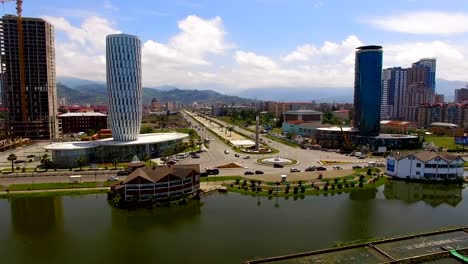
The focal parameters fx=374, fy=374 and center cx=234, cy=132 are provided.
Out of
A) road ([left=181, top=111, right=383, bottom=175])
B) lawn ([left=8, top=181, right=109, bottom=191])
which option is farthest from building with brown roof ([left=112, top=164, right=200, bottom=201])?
road ([left=181, top=111, right=383, bottom=175])

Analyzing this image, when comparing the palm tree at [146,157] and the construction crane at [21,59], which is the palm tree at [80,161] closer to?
Result: the palm tree at [146,157]

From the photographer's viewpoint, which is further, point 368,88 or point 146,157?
point 368,88

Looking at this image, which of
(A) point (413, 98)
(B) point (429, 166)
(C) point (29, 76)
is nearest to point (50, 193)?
(B) point (429, 166)

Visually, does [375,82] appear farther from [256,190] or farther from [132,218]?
[132,218]

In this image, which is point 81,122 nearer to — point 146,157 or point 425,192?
point 146,157

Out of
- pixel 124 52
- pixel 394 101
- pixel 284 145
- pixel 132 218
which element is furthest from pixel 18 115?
pixel 394 101

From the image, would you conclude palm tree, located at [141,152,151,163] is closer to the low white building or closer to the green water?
the green water

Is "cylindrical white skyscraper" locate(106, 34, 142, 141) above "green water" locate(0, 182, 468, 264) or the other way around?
above
